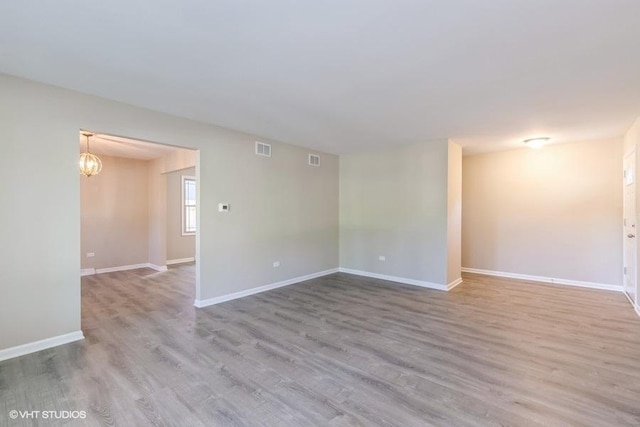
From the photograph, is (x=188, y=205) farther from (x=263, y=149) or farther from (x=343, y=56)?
(x=343, y=56)

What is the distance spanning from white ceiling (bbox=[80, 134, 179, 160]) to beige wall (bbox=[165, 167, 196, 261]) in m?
1.21

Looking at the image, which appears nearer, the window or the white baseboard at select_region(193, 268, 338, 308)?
the white baseboard at select_region(193, 268, 338, 308)

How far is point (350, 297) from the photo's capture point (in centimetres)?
483

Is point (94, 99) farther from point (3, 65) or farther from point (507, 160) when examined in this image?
point (507, 160)

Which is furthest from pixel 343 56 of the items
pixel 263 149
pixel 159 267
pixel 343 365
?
pixel 159 267

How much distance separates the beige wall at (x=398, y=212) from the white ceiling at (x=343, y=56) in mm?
1548

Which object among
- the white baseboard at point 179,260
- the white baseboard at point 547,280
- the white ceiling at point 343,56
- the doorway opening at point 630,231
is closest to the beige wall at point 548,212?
the white baseboard at point 547,280

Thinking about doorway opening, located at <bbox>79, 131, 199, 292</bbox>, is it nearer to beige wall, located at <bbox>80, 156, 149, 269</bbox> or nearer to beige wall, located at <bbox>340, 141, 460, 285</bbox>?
beige wall, located at <bbox>80, 156, 149, 269</bbox>

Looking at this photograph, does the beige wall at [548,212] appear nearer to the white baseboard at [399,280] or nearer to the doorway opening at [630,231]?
the doorway opening at [630,231]

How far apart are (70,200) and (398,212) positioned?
500cm

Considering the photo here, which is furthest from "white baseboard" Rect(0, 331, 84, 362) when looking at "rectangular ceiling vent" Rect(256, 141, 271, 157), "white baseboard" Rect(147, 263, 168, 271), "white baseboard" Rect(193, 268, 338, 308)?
"white baseboard" Rect(147, 263, 168, 271)

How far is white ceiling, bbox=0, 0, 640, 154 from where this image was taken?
1.89 metres

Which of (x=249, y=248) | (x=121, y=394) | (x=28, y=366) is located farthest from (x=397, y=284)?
(x=28, y=366)

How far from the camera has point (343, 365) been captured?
2.71m
